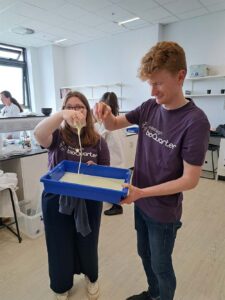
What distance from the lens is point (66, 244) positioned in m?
1.36

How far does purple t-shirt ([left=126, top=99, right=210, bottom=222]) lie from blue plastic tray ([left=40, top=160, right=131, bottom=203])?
0.39 feet

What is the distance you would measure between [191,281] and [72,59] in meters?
6.12

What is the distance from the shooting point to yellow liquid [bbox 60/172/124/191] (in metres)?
1.04

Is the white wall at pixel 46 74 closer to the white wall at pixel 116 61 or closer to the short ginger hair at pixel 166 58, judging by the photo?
the white wall at pixel 116 61

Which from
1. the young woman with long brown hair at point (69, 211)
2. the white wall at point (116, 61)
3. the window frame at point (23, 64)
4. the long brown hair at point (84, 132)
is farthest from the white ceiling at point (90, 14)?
the young woman with long brown hair at point (69, 211)

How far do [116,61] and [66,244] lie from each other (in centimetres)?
494

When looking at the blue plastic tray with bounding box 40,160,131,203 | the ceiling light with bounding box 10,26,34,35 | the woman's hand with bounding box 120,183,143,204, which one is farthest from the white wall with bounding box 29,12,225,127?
the woman's hand with bounding box 120,183,143,204

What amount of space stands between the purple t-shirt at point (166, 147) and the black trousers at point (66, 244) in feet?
1.39

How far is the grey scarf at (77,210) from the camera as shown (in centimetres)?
123

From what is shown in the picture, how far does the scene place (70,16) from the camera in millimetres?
4191

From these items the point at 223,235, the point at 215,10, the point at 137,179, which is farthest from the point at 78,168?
the point at 215,10

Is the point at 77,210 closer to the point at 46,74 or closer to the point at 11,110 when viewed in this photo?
the point at 11,110

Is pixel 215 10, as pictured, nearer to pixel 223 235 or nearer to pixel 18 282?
pixel 223 235

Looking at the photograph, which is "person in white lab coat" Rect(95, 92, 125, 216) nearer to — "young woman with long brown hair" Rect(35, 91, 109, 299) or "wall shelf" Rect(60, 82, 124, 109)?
"young woman with long brown hair" Rect(35, 91, 109, 299)
